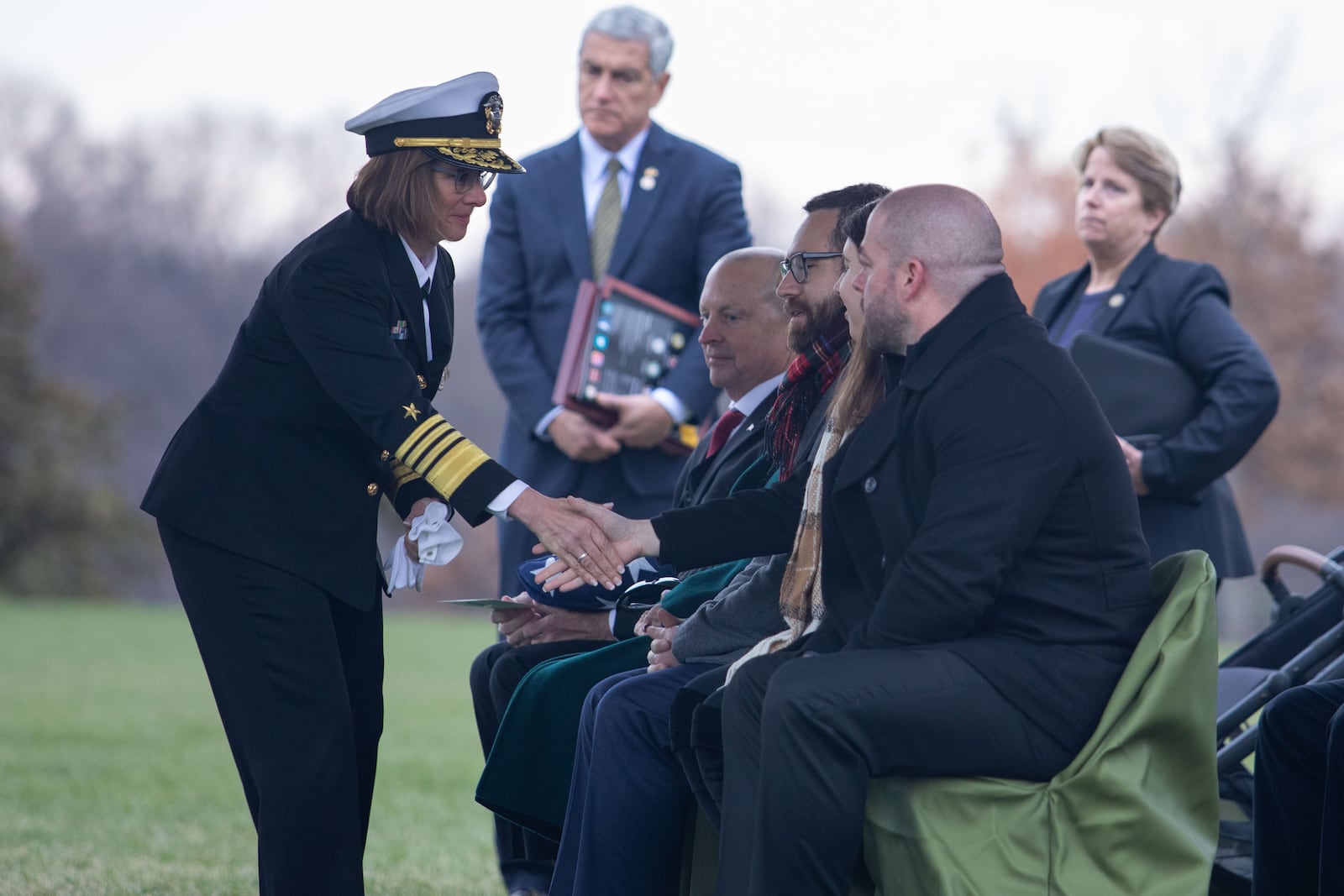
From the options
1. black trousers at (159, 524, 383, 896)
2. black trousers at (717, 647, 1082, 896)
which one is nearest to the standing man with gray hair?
black trousers at (159, 524, 383, 896)

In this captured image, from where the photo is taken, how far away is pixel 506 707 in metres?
4.04

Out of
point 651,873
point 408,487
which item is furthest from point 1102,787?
point 408,487

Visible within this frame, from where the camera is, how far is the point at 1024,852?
2.62 meters

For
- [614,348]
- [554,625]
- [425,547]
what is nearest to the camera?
[425,547]

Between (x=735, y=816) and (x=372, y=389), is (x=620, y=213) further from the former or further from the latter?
(x=735, y=816)

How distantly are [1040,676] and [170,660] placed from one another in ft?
38.3

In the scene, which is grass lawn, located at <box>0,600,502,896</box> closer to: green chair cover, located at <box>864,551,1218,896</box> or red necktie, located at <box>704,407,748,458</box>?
red necktie, located at <box>704,407,748,458</box>

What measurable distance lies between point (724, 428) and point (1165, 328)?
66.1 inches

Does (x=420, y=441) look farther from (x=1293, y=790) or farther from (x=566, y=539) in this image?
(x=1293, y=790)

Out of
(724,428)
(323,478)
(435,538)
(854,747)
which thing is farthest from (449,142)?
(854,747)

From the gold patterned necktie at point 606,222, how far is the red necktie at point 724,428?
1307 mm

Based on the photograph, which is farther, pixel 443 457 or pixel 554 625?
pixel 554 625

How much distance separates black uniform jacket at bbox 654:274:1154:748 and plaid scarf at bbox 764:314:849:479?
639 millimetres

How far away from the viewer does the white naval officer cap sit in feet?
11.2
